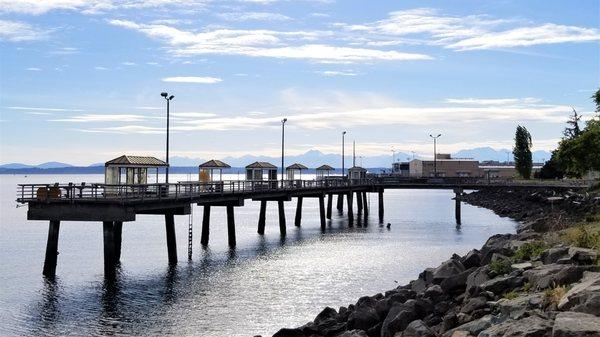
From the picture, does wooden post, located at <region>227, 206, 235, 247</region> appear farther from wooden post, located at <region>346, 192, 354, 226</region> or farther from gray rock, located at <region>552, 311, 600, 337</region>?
gray rock, located at <region>552, 311, 600, 337</region>

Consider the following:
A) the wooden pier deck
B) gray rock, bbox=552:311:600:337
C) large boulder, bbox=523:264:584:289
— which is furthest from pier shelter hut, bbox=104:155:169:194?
gray rock, bbox=552:311:600:337

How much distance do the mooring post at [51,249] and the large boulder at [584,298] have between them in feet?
101

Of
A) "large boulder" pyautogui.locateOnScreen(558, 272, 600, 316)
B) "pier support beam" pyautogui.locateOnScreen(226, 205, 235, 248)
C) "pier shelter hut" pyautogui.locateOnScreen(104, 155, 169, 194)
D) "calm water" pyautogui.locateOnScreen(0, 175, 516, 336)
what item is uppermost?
"pier shelter hut" pyautogui.locateOnScreen(104, 155, 169, 194)

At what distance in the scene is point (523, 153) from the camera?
457 feet

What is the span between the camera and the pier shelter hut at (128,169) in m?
45.8

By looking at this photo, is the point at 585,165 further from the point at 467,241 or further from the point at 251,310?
the point at 251,310

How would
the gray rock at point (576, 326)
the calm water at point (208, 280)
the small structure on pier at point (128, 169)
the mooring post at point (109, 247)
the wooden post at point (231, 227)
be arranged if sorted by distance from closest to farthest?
the gray rock at point (576, 326)
the calm water at point (208, 280)
the mooring post at point (109, 247)
the small structure on pier at point (128, 169)
the wooden post at point (231, 227)

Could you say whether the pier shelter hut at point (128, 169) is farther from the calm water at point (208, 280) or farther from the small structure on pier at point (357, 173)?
the small structure on pier at point (357, 173)

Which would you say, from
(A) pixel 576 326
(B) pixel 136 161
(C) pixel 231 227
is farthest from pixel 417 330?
(C) pixel 231 227

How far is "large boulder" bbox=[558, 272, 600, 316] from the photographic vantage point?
14219 millimetres

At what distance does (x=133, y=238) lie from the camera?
67438 mm

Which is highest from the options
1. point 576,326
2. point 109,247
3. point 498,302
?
point 576,326

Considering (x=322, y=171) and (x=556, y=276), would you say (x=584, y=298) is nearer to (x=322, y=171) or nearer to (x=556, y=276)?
(x=556, y=276)

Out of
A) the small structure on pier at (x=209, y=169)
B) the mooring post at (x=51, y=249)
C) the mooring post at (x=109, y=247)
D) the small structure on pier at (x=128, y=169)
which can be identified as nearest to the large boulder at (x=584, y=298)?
the mooring post at (x=109, y=247)
